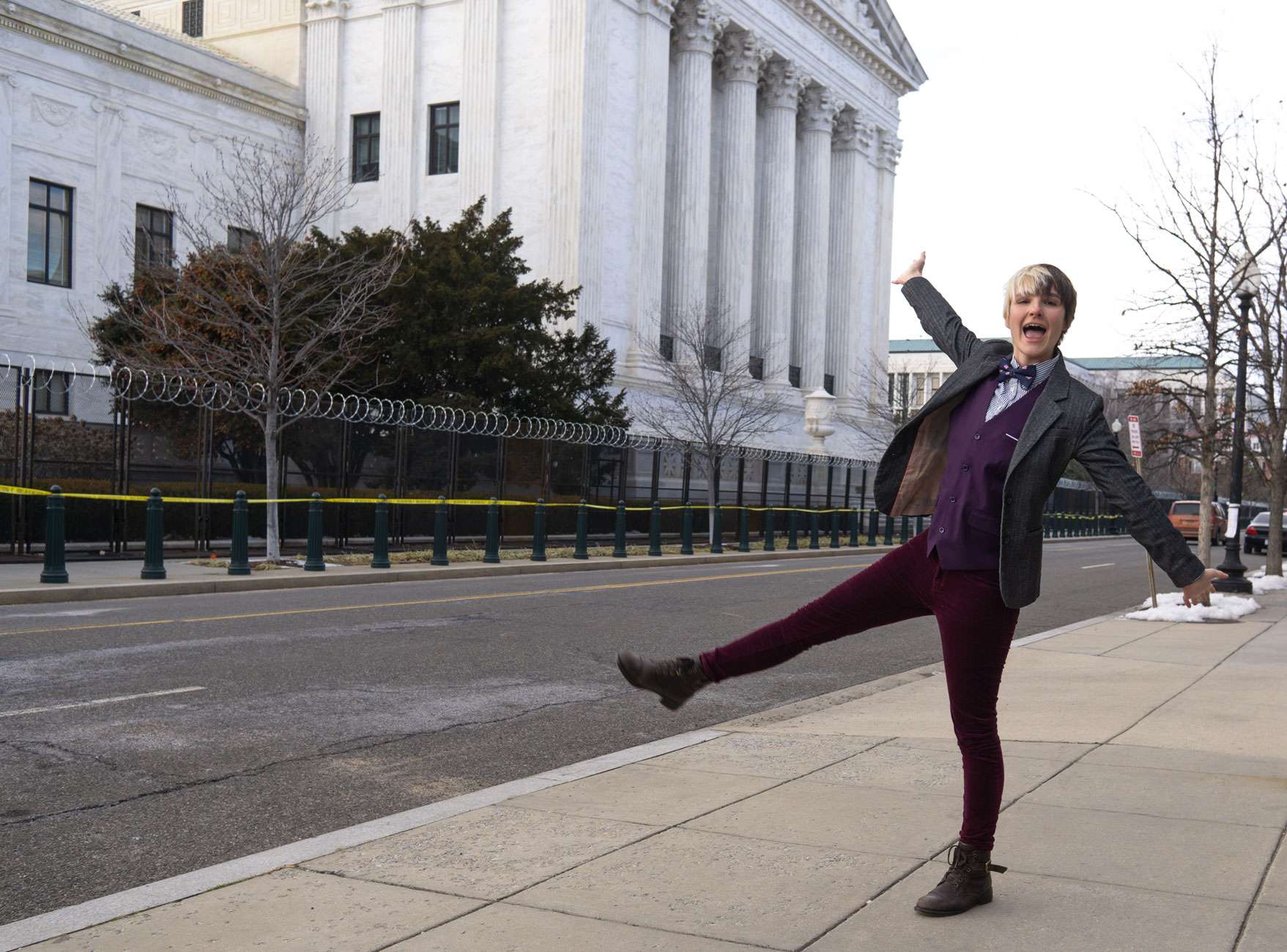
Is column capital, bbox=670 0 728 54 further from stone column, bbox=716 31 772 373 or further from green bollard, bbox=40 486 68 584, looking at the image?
green bollard, bbox=40 486 68 584

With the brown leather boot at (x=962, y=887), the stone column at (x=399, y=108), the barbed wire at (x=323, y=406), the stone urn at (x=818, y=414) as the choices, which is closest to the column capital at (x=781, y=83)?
the stone urn at (x=818, y=414)

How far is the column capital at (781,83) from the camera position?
54406mm

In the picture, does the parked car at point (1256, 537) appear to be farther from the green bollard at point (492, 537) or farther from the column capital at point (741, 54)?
the green bollard at point (492, 537)

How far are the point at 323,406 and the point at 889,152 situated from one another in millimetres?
44472

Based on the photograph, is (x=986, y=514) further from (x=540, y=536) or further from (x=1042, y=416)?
(x=540, y=536)

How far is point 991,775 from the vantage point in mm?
4059

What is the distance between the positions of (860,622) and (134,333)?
29362mm

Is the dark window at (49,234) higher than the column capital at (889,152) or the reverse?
the reverse

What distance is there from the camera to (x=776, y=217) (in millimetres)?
54906

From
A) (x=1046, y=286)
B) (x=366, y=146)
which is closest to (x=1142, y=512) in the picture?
(x=1046, y=286)

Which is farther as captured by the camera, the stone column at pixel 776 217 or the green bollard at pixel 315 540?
the stone column at pixel 776 217

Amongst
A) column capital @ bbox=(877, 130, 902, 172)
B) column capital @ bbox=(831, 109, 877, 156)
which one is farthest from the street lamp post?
column capital @ bbox=(877, 130, 902, 172)

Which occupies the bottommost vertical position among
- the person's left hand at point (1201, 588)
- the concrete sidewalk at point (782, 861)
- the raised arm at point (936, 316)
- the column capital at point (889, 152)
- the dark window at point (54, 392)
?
the concrete sidewalk at point (782, 861)

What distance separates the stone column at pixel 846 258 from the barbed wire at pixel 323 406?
25.0 metres
